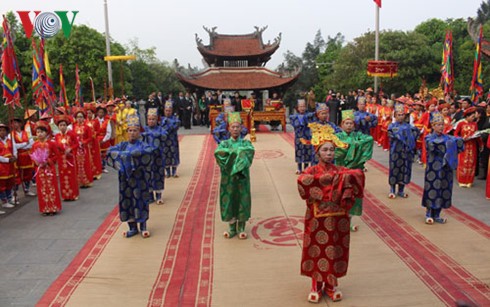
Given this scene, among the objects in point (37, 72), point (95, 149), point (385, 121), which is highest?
point (37, 72)

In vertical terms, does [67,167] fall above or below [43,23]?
below

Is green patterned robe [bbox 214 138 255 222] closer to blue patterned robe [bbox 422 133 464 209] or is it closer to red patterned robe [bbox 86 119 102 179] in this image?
blue patterned robe [bbox 422 133 464 209]

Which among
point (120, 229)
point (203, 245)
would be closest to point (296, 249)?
point (203, 245)

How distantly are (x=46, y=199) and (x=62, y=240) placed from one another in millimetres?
1396

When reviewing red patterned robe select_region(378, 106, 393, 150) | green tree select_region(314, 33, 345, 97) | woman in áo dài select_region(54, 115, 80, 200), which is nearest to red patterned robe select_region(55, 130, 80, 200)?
woman in áo dài select_region(54, 115, 80, 200)

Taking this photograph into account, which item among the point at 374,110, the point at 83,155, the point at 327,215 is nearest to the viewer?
the point at 327,215

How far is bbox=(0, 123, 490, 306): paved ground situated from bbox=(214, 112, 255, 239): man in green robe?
1969 mm

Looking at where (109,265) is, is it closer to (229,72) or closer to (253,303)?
(253,303)

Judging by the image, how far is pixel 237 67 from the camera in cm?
2356

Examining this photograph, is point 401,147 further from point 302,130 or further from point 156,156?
point 156,156

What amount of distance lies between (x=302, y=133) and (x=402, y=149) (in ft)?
8.92

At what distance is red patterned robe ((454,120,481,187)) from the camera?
8.44 meters

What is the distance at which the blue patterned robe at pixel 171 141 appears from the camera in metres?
9.19

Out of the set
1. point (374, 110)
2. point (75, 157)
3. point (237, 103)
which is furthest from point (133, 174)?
point (237, 103)
